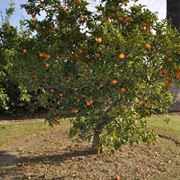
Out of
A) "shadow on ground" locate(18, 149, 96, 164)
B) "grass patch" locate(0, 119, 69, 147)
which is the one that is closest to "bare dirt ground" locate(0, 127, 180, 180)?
"shadow on ground" locate(18, 149, 96, 164)

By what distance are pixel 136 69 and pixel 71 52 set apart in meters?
1.20

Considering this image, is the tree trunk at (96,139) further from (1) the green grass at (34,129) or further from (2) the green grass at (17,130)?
(2) the green grass at (17,130)

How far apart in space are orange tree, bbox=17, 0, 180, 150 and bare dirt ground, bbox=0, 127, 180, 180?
1.70ft

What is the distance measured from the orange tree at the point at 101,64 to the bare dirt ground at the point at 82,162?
52 cm

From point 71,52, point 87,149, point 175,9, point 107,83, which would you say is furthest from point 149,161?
point 175,9

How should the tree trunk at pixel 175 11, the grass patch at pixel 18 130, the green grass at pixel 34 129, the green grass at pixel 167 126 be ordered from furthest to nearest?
the tree trunk at pixel 175 11
the green grass at pixel 167 126
the green grass at pixel 34 129
the grass patch at pixel 18 130

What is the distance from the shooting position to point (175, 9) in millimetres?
15766

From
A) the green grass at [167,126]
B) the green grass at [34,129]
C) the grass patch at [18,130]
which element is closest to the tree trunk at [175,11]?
the green grass at [167,126]

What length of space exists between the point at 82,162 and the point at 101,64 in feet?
6.74

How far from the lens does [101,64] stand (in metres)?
6.82

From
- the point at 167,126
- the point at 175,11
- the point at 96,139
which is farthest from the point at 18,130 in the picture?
the point at 175,11

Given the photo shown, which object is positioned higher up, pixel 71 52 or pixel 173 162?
pixel 71 52

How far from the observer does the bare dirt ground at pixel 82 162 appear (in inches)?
289

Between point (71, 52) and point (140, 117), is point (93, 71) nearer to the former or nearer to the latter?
point (71, 52)
